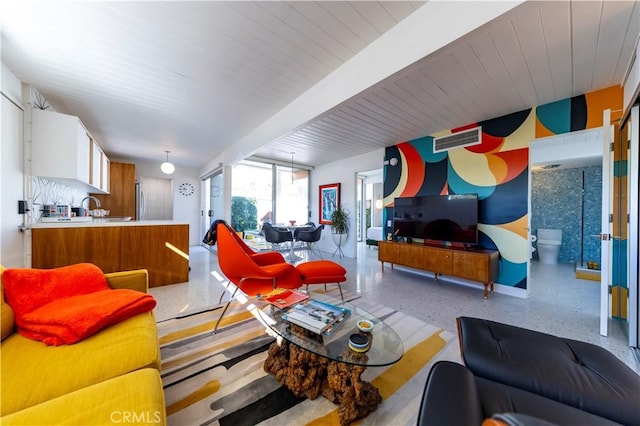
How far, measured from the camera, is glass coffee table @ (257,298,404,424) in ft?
3.98

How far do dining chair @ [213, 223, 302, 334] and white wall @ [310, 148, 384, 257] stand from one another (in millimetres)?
3294

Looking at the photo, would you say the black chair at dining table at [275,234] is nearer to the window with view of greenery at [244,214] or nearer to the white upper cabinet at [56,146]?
the window with view of greenery at [244,214]

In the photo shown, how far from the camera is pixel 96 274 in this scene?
1670 mm

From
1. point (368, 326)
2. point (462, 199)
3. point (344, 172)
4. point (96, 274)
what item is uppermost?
point (344, 172)

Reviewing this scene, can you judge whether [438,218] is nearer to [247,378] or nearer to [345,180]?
[345,180]

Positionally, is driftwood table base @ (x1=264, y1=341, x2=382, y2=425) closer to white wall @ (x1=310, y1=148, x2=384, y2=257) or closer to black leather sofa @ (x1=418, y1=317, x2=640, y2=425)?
black leather sofa @ (x1=418, y1=317, x2=640, y2=425)

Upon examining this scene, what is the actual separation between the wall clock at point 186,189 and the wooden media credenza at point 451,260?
6.19 meters

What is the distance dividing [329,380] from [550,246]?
6.29 meters

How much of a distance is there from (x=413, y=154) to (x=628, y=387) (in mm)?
3788

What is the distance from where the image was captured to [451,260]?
10.9ft

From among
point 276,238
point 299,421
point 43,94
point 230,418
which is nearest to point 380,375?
point 299,421

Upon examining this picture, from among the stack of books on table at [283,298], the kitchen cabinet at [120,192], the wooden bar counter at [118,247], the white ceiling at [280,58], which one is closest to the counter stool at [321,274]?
the stack of books on table at [283,298]

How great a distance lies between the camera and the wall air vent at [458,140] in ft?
11.3

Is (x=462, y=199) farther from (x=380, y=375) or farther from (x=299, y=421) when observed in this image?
(x=299, y=421)
